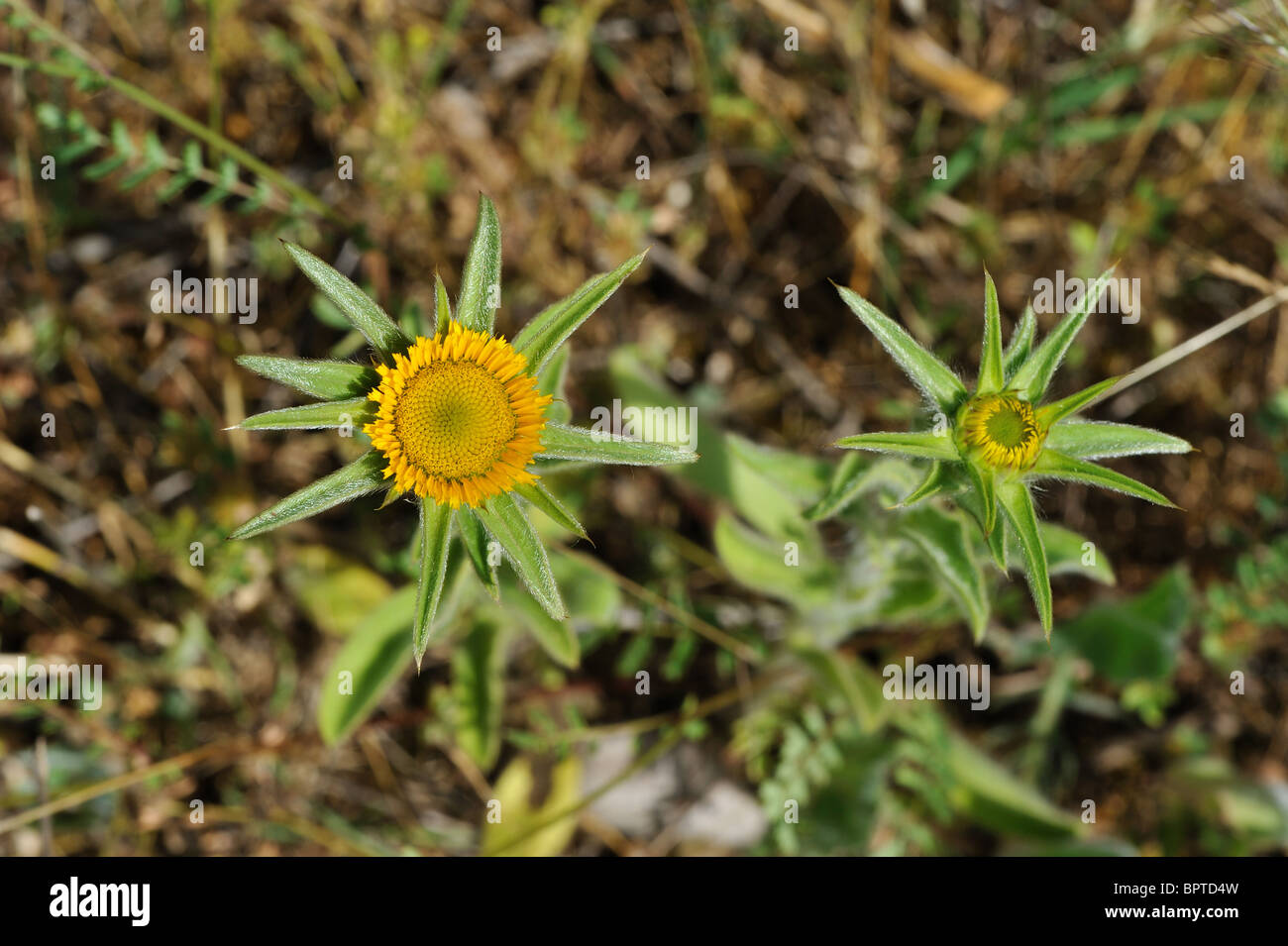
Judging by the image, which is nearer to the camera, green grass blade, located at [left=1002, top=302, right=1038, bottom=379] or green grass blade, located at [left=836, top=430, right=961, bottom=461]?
green grass blade, located at [left=836, top=430, right=961, bottom=461]

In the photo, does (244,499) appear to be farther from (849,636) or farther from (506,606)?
(849,636)

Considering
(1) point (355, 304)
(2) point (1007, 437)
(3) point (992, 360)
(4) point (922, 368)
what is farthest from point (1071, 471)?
(1) point (355, 304)

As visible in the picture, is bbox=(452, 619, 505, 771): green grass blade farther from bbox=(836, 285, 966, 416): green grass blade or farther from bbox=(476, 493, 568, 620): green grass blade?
bbox=(836, 285, 966, 416): green grass blade

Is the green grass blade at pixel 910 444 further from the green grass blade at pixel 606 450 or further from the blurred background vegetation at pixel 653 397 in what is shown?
the blurred background vegetation at pixel 653 397

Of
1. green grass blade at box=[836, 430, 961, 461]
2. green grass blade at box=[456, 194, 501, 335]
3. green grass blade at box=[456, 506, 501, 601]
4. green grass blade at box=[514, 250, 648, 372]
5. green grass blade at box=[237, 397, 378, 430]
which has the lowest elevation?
green grass blade at box=[456, 506, 501, 601]

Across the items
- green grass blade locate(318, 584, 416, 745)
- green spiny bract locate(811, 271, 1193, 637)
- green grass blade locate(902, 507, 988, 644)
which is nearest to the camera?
green spiny bract locate(811, 271, 1193, 637)

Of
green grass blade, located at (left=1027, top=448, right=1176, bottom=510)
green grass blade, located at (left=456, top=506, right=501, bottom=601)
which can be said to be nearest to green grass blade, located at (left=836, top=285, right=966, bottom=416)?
green grass blade, located at (left=1027, top=448, right=1176, bottom=510)
